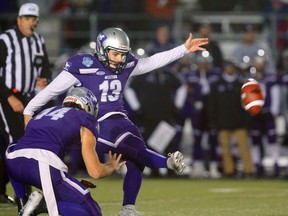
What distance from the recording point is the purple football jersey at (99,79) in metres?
7.13

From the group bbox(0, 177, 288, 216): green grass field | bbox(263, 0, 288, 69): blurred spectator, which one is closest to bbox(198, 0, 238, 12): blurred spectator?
bbox(263, 0, 288, 69): blurred spectator

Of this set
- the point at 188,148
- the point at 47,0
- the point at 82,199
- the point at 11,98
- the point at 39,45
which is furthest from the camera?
the point at 47,0

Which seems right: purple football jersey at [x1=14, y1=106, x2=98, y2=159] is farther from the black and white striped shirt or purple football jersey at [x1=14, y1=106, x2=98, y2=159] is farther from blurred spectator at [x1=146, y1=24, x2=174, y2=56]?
blurred spectator at [x1=146, y1=24, x2=174, y2=56]

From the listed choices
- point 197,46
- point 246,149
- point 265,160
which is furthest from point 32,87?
point 265,160

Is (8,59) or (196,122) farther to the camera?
(196,122)

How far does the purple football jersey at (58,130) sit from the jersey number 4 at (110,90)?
1104 mm

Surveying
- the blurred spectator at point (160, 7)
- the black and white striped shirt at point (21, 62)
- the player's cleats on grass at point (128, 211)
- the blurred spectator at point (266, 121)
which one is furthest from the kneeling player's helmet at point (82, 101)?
the blurred spectator at point (160, 7)

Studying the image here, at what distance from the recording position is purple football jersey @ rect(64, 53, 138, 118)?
7.13 m

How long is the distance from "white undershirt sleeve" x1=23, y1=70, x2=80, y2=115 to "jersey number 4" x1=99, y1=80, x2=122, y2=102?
0.19 metres

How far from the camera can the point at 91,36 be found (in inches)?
566

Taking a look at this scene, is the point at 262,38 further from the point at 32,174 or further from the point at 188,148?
the point at 32,174

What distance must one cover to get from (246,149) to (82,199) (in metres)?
6.88

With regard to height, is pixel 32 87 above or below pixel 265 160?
above

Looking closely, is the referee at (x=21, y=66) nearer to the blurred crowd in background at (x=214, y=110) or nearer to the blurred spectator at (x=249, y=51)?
the blurred crowd in background at (x=214, y=110)
